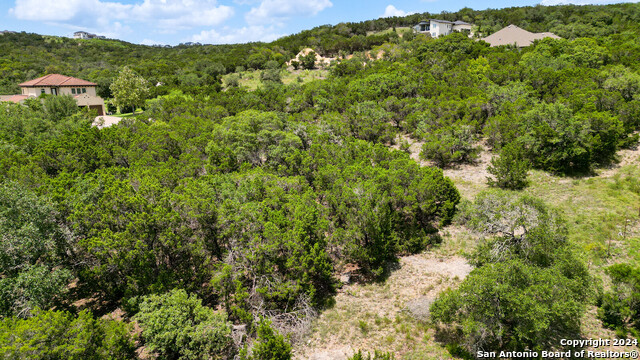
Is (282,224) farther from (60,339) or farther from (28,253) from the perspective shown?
(28,253)

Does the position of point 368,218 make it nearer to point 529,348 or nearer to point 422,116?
point 529,348

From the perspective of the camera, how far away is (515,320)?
11.8 m

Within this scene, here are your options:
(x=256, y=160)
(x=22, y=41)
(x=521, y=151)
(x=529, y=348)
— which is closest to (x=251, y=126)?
(x=256, y=160)

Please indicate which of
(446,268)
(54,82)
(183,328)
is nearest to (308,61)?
(54,82)

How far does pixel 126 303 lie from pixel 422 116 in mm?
27079

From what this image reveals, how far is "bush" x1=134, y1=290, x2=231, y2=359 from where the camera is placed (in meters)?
11.6

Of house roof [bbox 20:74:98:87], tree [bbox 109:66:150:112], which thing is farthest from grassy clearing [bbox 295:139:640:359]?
house roof [bbox 20:74:98:87]

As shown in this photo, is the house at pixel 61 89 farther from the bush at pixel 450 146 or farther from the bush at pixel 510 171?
the bush at pixel 510 171

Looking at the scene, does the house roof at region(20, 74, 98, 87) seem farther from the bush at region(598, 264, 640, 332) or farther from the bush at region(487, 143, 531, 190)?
the bush at region(598, 264, 640, 332)

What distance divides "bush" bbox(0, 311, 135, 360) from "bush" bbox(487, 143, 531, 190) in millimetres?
22558

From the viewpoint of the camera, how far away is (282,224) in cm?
1530

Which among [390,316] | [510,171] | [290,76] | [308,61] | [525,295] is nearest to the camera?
[525,295]

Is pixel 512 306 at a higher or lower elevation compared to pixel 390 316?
higher

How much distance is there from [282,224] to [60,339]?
8.41 metres
